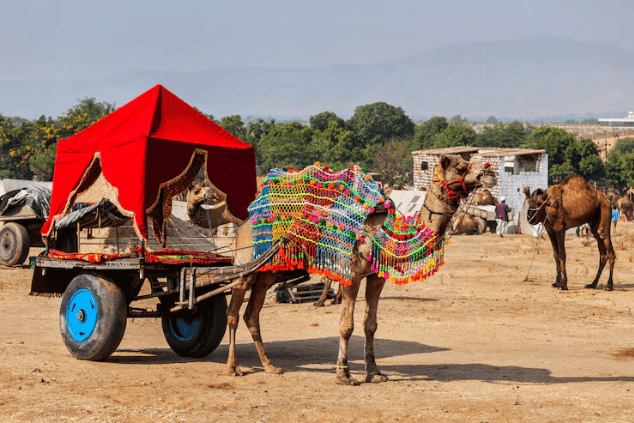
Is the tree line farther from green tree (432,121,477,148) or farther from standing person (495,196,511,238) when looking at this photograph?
standing person (495,196,511,238)

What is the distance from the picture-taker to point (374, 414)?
7.77 metres

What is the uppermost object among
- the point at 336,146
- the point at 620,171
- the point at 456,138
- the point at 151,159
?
the point at 456,138

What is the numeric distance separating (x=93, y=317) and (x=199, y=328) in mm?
1647

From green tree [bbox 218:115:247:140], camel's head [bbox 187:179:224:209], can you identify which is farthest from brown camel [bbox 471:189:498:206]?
green tree [bbox 218:115:247:140]

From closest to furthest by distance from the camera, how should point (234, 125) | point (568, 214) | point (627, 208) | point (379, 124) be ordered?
1. point (568, 214)
2. point (627, 208)
3. point (234, 125)
4. point (379, 124)

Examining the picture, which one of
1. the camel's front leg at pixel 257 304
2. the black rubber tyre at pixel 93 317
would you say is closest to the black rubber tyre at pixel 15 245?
the black rubber tyre at pixel 93 317

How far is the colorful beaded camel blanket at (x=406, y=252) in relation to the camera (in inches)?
356

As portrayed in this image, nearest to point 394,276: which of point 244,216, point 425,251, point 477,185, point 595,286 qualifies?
point 425,251

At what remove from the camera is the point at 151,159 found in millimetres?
9555

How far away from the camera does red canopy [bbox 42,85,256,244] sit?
954cm

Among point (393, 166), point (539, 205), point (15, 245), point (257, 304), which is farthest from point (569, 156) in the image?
point (257, 304)

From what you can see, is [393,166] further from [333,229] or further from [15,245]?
[333,229]

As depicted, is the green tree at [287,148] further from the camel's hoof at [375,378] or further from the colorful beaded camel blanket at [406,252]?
the colorful beaded camel blanket at [406,252]

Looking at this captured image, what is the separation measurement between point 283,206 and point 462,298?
904 centimetres
